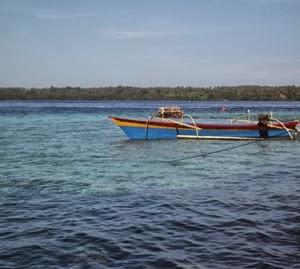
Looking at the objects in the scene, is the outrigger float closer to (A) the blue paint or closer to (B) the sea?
(A) the blue paint

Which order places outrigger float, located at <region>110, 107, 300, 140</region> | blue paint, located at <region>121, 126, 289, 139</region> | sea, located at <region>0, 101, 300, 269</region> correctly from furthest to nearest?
blue paint, located at <region>121, 126, 289, 139</region> < outrigger float, located at <region>110, 107, 300, 140</region> < sea, located at <region>0, 101, 300, 269</region>

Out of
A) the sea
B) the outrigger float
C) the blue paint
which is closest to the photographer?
the sea

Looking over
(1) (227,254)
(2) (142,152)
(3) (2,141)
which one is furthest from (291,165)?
(3) (2,141)

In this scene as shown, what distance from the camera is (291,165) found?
20547 mm

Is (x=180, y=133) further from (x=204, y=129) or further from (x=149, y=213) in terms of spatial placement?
(x=149, y=213)

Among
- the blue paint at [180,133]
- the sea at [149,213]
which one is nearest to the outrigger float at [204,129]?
the blue paint at [180,133]

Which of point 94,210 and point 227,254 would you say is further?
point 94,210

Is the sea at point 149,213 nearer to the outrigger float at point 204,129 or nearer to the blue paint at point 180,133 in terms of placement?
the outrigger float at point 204,129

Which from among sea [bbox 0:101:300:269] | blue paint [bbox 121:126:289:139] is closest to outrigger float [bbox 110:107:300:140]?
blue paint [bbox 121:126:289:139]

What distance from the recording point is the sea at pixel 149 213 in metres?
8.52

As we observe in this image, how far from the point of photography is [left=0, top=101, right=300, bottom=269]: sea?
852 centimetres

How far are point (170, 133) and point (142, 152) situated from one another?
21.0 ft

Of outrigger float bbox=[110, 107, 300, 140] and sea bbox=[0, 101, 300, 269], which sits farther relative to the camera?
outrigger float bbox=[110, 107, 300, 140]

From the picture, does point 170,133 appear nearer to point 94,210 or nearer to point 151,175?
point 151,175
